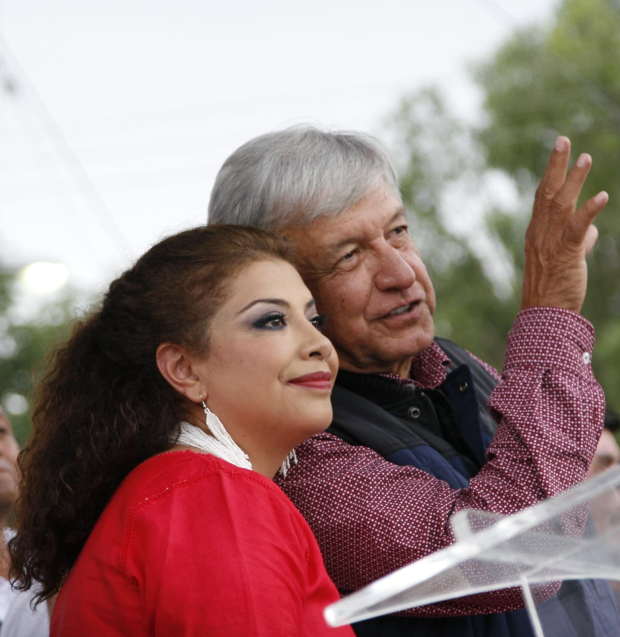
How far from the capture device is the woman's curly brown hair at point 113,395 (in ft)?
6.14

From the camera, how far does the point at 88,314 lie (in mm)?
2252

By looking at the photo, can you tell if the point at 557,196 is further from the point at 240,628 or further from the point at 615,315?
the point at 615,315

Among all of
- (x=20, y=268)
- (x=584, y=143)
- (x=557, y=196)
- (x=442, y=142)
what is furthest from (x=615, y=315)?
(x=557, y=196)

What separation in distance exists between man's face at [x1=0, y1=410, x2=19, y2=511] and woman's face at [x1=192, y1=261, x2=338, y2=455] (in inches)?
58.8

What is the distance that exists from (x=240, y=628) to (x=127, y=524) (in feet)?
0.99

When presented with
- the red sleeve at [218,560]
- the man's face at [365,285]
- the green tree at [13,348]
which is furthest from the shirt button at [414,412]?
the green tree at [13,348]

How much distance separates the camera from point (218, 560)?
1486mm

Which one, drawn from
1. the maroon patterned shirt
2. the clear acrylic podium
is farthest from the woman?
the clear acrylic podium

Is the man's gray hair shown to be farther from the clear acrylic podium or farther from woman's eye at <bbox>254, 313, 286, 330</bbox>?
the clear acrylic podium

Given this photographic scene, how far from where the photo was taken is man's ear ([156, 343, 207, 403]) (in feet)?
6.32

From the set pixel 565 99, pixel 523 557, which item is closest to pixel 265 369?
pixel 523 557

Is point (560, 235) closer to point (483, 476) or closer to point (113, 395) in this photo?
point (483, 476)

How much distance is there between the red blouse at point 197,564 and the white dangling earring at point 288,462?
413mm

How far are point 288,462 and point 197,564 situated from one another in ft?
2.11
